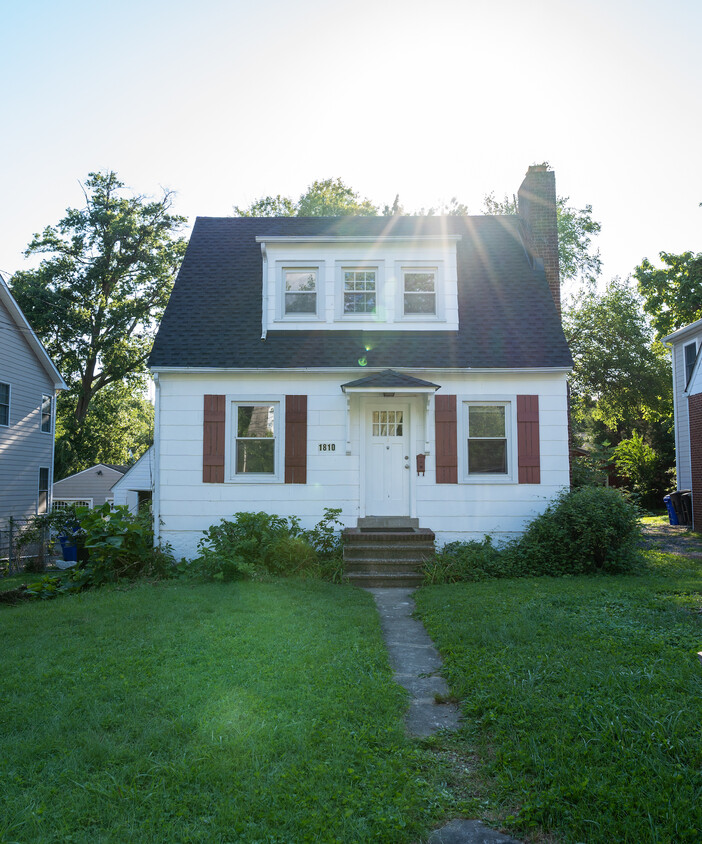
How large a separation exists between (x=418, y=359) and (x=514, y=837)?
30.5ft

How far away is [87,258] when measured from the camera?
96.3ft

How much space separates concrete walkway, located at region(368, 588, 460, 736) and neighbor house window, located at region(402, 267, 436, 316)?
6.16 m

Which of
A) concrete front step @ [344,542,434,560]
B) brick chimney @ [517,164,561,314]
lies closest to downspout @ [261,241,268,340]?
concrete front step @ [344,542,434,560]

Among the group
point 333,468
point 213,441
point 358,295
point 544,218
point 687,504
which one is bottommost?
point 687,504

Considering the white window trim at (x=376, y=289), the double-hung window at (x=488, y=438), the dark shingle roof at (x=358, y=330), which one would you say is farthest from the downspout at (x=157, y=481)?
the double-hung window at (x=488, y=438)

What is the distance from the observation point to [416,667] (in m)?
5.25

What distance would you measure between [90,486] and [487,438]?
1025 inches

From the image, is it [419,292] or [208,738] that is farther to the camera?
[419,292]

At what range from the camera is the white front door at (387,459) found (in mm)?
11336

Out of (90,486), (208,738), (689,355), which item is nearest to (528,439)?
(208,738)

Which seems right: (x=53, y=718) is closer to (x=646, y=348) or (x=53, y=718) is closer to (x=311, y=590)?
(x=311, y=590)

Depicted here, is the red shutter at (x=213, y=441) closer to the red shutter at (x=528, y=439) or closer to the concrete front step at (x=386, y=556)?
the concrete front step at (x=386, y=556)

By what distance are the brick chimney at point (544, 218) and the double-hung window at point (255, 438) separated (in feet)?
21.2

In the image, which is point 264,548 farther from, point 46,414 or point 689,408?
point 46,414
